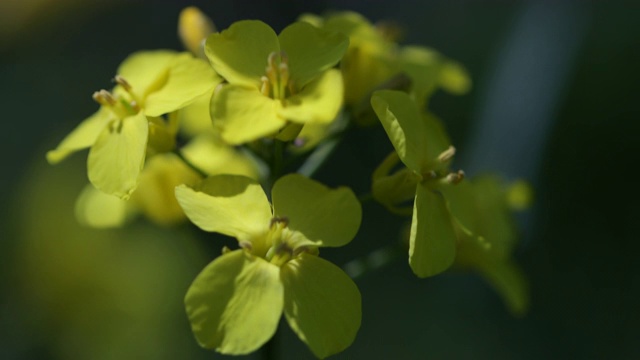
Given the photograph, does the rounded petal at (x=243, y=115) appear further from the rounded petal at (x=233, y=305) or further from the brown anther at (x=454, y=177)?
the brown anther at (x=454, y=177)

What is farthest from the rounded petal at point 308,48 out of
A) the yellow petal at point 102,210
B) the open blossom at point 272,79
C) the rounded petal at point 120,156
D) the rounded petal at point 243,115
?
the yellow petal at point 102,210

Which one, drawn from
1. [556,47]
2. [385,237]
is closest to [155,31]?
[385,237]

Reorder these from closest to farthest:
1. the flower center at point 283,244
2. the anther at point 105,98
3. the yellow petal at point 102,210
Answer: the flower center at point 283,244, the anther at point 105,98, the yellow petal at point 102,210

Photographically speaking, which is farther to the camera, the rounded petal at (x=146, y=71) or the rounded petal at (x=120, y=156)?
the rounded petal at (x=146, y=71)

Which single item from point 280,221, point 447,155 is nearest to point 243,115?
point 280,221

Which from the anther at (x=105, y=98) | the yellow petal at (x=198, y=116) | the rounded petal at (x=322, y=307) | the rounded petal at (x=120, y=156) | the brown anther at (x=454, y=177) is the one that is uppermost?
the anther at (x=105, y=98)

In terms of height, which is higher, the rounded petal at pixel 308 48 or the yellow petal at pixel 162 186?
the rounded petal at pixel 308 48

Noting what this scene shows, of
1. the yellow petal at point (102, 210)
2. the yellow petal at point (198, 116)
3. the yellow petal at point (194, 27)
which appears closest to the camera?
the yellow petal at point (194, 27)
